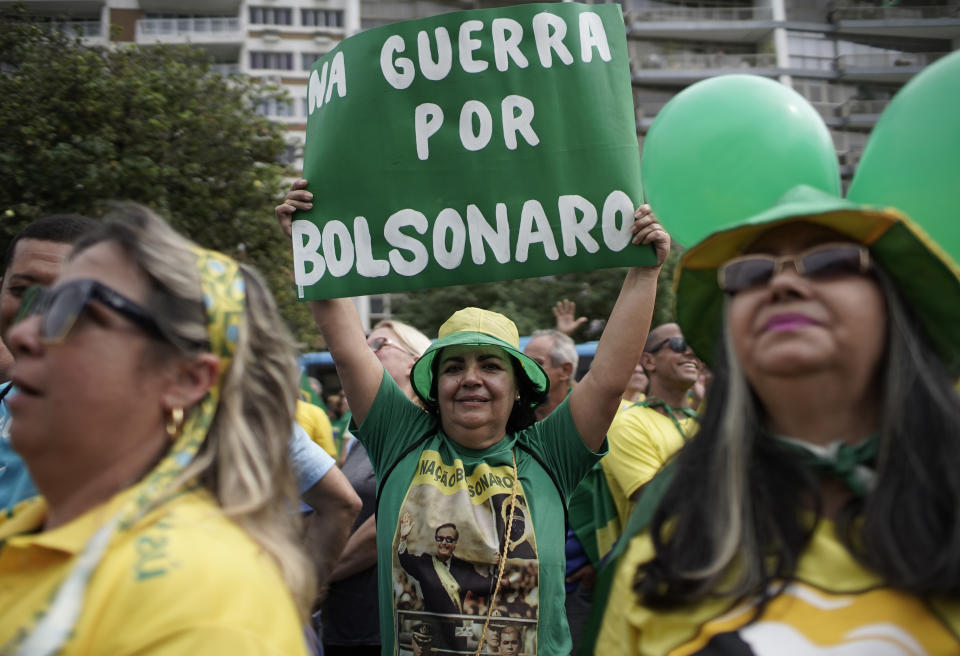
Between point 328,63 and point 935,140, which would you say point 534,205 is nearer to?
point 328,63

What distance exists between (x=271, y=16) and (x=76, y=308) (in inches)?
1937

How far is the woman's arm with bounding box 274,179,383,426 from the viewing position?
2877 millimetres

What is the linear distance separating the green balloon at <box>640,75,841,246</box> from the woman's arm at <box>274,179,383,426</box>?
1315 millimetres

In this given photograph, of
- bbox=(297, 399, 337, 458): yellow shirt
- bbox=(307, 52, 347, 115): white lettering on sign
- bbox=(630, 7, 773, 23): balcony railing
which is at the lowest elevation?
bbox=(297, 399, 337, 458): yellow shirt

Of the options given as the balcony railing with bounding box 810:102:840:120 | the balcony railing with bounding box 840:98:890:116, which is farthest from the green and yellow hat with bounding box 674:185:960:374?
the balcony railing with bounding box 840:98:890:116

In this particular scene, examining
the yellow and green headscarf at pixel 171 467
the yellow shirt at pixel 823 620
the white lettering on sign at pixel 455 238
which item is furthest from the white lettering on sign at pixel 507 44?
the yellow shirt at pixel 823 620

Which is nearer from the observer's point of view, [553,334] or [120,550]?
[120,550]

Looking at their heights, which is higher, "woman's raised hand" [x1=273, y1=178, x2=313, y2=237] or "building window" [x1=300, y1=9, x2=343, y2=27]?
"building window" [x1=300, y1=9, x2=343, y2=27]

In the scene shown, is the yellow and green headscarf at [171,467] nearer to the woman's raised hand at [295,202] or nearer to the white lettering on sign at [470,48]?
the woman's raised hand at [295,202]

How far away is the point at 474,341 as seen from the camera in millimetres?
2992

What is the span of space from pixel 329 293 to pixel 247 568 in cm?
166

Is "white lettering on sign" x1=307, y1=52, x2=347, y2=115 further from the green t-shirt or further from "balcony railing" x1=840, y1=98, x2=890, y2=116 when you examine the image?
"balcony railing" x1=840, y1=98, x2=890, y2=116

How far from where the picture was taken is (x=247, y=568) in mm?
1369

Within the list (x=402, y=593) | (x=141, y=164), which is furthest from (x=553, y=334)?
(x=141, y=164)
